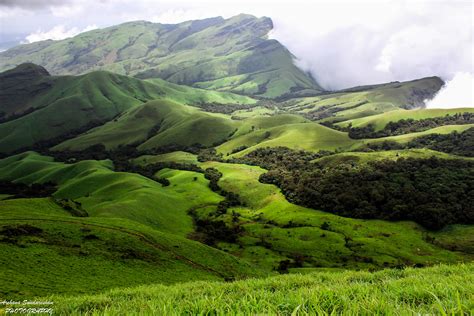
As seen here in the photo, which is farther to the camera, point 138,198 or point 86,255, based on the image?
point 138,198

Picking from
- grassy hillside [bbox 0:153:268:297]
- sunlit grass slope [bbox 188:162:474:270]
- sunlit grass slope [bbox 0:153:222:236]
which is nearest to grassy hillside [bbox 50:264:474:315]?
grassy hillside [bbox 0:153:268:297]

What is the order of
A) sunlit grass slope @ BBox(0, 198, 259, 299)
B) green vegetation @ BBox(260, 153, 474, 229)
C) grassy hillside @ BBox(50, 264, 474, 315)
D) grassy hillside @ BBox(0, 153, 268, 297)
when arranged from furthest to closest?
green vegetation @ BBox(260, 153, 474, 229), grassy hillside @ BBox(0, 153, 268, 297), sunlit grass slope @ BBox(0, 198, 259, 299), grassy hillside @ BBox(50, 264, 474, 315)

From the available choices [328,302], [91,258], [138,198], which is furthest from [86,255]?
[138,198]

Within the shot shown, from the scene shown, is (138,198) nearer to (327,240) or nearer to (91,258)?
(327,240)

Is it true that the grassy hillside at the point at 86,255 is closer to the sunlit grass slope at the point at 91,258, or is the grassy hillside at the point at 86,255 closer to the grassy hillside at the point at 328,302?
the sunlit grass slope at the point at 91,258

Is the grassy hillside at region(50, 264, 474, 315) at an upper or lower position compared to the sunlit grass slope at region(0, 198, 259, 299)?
upper

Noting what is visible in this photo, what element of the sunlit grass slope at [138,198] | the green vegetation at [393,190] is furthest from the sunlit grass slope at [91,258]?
the green vegetation at [393,190]

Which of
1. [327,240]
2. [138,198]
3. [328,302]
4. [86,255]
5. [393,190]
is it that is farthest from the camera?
[393,190]

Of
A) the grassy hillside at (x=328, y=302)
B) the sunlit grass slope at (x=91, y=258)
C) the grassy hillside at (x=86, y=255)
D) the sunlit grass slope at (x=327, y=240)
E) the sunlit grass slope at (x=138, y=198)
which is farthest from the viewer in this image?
the sunlit grass slope at (x=138, y=198)

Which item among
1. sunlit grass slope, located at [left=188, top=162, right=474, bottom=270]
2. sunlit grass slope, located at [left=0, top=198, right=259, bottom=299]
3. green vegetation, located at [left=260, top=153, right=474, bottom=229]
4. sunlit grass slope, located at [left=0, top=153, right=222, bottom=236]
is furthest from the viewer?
green vegetation, located at [left=260, top=153, right=474, bottom=229]

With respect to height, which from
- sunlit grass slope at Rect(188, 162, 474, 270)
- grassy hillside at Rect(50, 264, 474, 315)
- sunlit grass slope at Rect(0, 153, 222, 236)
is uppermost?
grassy hillside at Rect(50, 264, 474, 315)

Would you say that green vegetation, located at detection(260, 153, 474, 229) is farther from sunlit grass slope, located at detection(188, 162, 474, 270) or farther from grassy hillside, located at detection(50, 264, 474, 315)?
grassy hillside, located at detection(50, 264, 474, 315)

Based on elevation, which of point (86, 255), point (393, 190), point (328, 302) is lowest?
point (393, 190)

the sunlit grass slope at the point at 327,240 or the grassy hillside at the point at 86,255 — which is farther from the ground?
the grassy hillside at the point at 86,255
